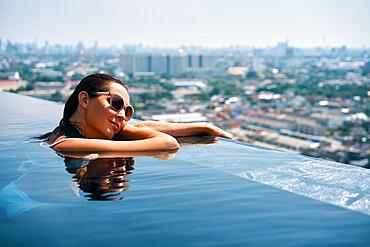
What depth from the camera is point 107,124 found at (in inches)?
67.3

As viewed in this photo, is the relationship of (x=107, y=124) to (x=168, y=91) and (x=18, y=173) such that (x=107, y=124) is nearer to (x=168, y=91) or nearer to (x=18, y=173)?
(x=18, y=173)

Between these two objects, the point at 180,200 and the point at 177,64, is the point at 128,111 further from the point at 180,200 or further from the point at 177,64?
the point at 177,64

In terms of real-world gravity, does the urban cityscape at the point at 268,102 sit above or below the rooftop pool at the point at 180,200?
below

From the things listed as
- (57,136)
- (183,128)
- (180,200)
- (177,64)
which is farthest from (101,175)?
(177,64)

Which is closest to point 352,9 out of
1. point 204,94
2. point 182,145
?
point 204,94

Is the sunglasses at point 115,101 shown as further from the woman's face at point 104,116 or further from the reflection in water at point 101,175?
the reflection in water at point 101,175

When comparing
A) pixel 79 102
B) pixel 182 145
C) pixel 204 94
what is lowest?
pixel 204 94

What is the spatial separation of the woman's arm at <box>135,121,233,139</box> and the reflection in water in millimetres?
467

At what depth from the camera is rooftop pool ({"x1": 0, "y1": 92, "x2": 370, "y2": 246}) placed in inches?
36.5

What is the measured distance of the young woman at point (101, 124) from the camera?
1.66 meters

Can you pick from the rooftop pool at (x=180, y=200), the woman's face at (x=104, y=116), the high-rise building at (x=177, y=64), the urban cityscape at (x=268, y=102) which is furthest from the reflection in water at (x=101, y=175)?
the high-rise building at (x=177, y=64)

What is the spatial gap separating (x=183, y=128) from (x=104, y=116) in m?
0.51

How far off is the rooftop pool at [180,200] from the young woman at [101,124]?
40 mm

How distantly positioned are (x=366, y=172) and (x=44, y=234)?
93 cm
